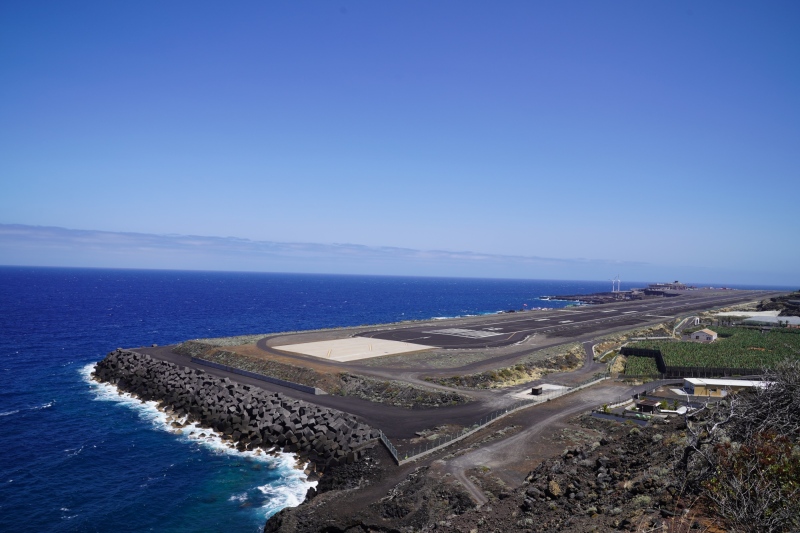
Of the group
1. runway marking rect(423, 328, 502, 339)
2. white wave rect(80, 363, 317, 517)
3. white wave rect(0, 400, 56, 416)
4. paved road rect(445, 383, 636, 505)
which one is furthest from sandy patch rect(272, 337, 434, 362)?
paved road rect(445, 383, 636, 505)

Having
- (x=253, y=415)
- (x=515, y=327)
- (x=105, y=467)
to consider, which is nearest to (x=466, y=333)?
(x=515, y=327)

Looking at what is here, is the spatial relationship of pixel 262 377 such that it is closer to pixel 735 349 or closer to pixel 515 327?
pixel 515 327

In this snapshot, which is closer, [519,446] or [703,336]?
[519,446]

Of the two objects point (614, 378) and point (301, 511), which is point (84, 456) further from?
point (614, 378)

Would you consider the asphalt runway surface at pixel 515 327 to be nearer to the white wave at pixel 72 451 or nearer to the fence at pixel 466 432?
the fence at pixel 466 432

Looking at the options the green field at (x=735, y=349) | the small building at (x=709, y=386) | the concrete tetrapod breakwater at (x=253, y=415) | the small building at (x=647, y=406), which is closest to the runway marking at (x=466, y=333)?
the green field at (x=735, y=349)

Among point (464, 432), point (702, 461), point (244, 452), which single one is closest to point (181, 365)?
point (244, 452)
